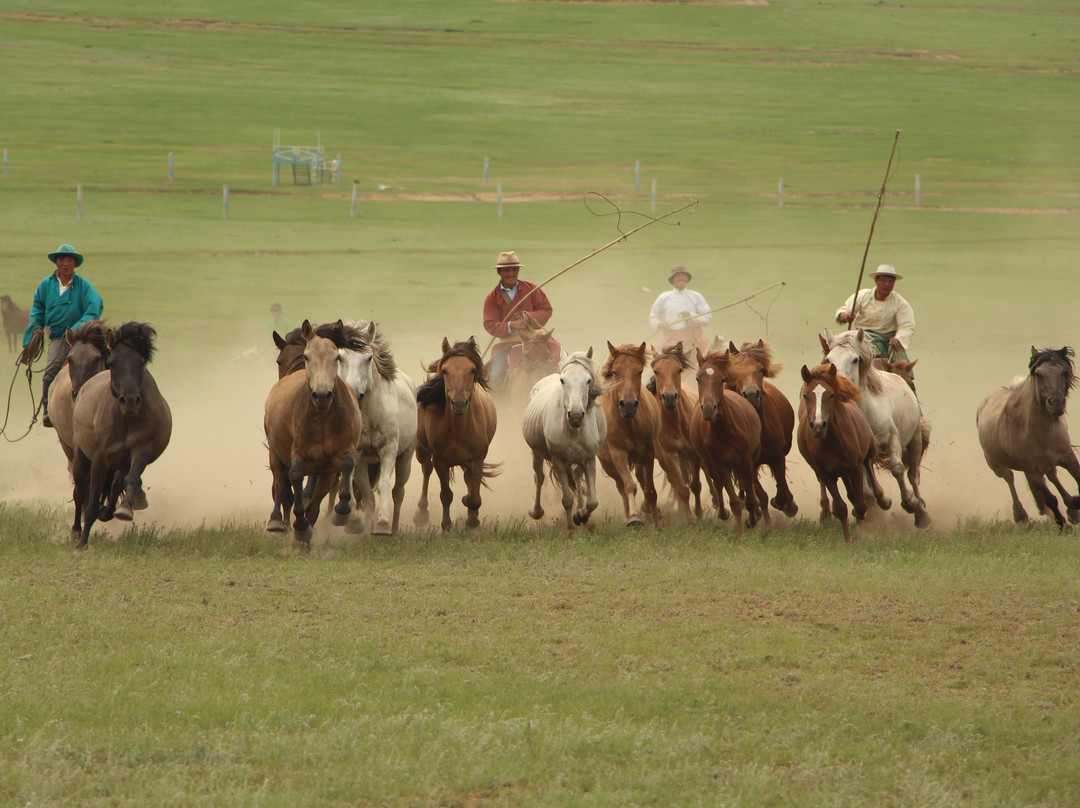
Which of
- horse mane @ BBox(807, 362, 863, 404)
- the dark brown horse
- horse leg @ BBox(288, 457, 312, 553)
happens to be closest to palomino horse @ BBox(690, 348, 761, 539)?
horse mane @ BBox(807, 362, 863, 404)

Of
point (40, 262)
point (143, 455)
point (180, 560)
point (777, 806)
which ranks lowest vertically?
point (777, 806)

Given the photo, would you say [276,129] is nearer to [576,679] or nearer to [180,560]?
[180,560]

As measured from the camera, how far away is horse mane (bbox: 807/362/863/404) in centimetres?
1090

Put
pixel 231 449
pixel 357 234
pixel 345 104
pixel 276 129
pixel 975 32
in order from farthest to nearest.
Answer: pixel 975 32 → pixel 345 104 → pixel 276 129 → pixel 357 234 → pixel 231 449

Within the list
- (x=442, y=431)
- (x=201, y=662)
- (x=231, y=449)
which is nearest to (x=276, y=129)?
(x=231, y=449)

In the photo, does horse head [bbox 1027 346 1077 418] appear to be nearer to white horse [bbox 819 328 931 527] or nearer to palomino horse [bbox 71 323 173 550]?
white horse [bbox 819 328 931 527]

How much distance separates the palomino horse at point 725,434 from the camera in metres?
11.0

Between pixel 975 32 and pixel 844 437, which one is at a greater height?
pixel 975 32

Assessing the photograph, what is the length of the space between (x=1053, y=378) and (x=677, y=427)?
3.25 m

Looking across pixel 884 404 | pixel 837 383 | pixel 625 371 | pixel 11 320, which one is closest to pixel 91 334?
pixel 625 371

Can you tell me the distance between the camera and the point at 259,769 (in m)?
5.82

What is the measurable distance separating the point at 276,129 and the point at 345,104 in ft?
29.1

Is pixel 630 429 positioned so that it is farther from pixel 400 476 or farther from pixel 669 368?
pixel 400 476

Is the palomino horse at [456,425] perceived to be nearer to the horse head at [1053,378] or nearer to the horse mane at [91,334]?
the horse mane at [91,334]
